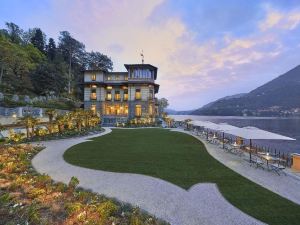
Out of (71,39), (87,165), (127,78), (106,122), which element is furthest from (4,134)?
(71,39)

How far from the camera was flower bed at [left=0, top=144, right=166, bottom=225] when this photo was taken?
6.90 metres

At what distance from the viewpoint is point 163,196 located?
30.8 ft

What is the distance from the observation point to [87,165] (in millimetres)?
14469

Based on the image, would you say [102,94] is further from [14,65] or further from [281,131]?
[281,131]

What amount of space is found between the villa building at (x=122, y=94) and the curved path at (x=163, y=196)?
42.8 metres

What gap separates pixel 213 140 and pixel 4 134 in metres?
22.8

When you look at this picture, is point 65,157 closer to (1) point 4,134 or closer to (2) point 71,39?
(1) point 4,134

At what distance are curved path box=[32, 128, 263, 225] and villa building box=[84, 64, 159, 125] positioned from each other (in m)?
42.8

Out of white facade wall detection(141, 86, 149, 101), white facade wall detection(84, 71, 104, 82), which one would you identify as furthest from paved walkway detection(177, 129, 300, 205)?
white facade wall detection(84, 71, 104, 82)

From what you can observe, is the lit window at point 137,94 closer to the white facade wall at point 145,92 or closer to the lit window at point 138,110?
the white facade wall at point 145,92

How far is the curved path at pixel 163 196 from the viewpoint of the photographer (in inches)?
297

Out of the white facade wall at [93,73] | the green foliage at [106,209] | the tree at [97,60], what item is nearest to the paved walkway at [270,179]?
the green foliage at [106,209]

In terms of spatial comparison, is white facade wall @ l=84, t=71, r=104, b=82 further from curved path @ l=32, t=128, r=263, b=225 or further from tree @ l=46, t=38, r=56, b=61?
curved path @ l=32, t=128, r=263, b=225

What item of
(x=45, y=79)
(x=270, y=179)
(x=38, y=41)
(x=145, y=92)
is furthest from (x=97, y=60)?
(x=270, y=179)
